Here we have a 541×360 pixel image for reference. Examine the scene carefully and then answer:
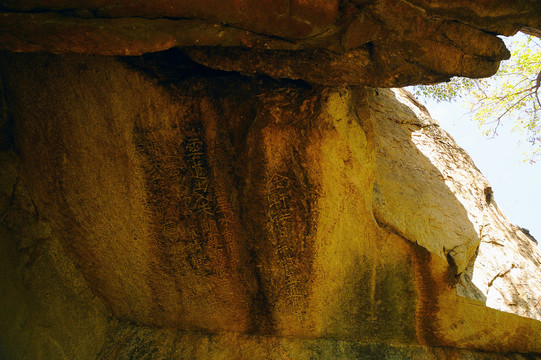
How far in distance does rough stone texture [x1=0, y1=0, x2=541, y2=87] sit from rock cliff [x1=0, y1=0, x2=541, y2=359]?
2cm

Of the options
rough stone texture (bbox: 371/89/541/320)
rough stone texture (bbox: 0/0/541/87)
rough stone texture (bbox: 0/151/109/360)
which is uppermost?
rough stone texture (bbox: 0/0/541/87)

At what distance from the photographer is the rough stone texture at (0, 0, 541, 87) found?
85.7 inches

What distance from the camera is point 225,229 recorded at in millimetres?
3559

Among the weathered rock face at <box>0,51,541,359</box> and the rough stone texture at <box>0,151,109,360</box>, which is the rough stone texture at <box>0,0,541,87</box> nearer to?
the weathered rock face at <box>0,51,541,359</box>

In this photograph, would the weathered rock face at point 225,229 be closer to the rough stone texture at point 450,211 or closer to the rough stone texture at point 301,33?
the rough stone texture at point 450,211

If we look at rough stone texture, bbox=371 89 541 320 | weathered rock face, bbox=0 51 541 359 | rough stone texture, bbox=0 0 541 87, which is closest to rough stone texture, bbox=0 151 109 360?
weathered rock face, bbox=0 51 541 359

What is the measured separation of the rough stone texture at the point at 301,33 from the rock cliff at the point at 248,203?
2cm

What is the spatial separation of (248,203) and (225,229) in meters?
0.38

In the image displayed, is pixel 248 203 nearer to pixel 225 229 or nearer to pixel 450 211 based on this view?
pixel 225 229

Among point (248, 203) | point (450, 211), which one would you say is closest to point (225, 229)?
point (248, 203)

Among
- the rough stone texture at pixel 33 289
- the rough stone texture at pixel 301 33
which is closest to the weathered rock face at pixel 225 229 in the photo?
the rough stone texture at pixel 33 289

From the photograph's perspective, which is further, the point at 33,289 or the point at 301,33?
the point at 33,289

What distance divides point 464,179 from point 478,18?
2.70m

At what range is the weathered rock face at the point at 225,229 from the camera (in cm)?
318
